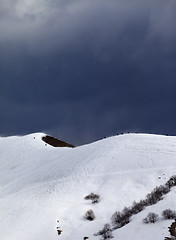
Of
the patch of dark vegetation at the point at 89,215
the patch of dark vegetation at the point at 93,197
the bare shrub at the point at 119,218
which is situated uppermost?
the patch of dark vegetation at the point at 93,197

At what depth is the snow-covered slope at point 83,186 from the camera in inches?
818

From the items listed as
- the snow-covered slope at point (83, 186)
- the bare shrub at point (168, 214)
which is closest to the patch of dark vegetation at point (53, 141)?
the snow-covered slope at point (83, 186)

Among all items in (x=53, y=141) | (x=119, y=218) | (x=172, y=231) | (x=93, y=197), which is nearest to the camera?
(x=172, y=231)

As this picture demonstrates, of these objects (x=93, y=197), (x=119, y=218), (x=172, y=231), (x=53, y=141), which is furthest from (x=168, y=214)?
(x=53, y=141)

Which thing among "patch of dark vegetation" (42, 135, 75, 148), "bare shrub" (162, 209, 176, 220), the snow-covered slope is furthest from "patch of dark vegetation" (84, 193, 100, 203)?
"patch of dark vegetation" (42, 135, 75, 148)

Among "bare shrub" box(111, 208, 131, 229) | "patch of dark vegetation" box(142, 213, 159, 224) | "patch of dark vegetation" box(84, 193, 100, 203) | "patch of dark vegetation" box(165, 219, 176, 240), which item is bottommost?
"patch of dark vegetation" box(165, 219, 176, 240)

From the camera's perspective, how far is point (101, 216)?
2269 centimetres

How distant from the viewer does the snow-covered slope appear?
20.8 metres

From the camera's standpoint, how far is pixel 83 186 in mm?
28406

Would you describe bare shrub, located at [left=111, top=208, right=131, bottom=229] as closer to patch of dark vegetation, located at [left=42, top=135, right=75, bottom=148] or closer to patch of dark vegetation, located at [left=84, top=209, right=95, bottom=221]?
patch of dark vegetation, located at [left=84, top=209, right=95, bottom=221]

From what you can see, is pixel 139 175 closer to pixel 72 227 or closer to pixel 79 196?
pixel 79 196

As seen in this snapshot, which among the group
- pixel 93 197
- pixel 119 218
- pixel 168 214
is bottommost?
pixel 168 214

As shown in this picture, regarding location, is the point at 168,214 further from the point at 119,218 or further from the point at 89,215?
the point at 89,215

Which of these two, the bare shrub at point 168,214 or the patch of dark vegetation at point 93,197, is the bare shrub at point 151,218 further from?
the patch of dark vegetation at point 93,197
